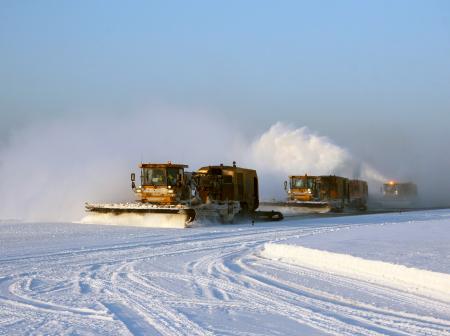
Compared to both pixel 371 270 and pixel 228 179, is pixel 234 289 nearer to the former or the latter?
pixel 371 270

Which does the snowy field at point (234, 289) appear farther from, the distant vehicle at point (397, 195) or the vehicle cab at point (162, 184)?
the distant vehicle at point (397, 195)

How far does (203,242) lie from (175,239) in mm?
1267

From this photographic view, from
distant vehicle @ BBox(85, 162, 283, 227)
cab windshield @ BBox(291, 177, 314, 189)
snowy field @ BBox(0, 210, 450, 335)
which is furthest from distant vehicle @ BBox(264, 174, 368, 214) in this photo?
snowy field @ BBox(0, 210, 450, 335)

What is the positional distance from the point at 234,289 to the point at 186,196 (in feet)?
62.8

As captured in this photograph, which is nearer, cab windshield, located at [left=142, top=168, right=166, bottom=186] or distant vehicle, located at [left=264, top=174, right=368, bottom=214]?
cab windshield, located at [left=142, top=168, right=166, bottom=186]

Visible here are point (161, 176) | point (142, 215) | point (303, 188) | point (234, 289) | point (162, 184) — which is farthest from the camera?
point (303, 188)

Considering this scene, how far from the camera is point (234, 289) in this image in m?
9.45

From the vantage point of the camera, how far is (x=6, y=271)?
1183cm

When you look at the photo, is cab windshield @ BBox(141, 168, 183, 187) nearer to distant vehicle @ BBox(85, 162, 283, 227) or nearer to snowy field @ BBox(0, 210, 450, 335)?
distant vehicle @ BBox(85, 162, 283, 227)

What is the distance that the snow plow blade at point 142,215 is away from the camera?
84.2 ft

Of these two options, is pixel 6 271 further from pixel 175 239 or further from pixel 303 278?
pixel 175 239

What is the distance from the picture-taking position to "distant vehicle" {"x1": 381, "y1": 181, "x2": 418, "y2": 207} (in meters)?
59.5

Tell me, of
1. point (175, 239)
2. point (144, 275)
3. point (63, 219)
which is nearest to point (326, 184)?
point (63, 219)

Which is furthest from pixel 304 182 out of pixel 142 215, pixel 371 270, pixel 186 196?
pixel 371 270
